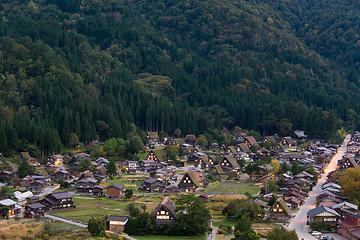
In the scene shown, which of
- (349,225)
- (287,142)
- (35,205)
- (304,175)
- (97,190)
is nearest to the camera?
(349,225)

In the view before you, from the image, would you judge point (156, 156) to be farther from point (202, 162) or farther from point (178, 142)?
point (178, 142)

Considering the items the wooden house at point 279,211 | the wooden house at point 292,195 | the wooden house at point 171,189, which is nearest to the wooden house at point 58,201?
the wooden house at point 171,189

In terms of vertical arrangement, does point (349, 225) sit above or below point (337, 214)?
below

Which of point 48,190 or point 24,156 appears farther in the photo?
point 24,156

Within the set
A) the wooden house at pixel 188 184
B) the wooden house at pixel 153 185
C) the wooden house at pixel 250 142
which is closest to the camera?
the wooden house at pixel 153 185

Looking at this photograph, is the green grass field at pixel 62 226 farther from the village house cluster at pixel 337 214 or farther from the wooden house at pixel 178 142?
the wooden house at pixel 178 142

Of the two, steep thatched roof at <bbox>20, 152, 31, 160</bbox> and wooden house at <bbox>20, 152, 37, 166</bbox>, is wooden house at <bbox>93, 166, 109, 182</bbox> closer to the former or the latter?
wooden house at <bbox>20, 152, 37, 166</bbox>

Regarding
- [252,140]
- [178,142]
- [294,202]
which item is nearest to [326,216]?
[294,202]

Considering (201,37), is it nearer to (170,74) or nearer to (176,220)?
(170,74)
